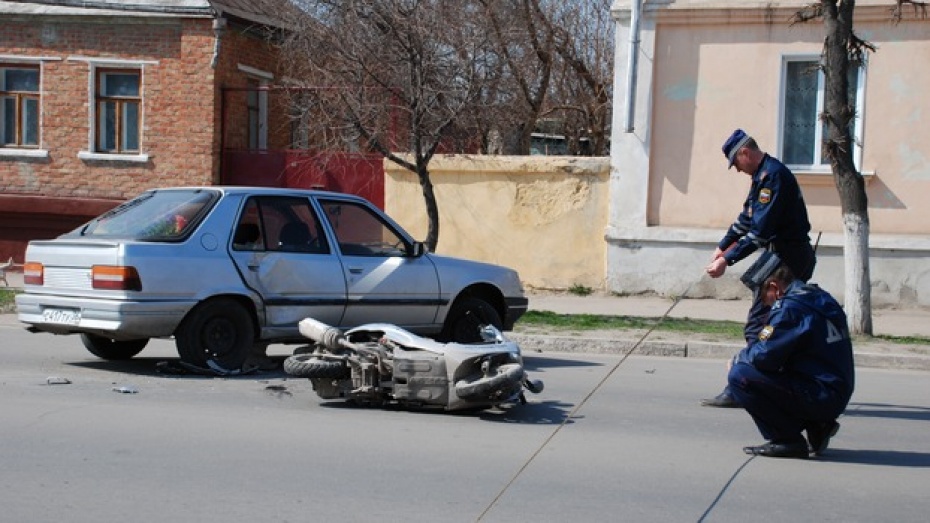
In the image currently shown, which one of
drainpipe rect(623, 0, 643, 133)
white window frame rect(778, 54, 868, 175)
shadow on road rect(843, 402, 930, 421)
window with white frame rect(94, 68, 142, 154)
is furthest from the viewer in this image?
window with white frame rect(94, 68, 142, 154)

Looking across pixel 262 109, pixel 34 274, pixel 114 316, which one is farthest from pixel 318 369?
pixel 262 109

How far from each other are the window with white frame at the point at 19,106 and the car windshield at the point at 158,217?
1175cm

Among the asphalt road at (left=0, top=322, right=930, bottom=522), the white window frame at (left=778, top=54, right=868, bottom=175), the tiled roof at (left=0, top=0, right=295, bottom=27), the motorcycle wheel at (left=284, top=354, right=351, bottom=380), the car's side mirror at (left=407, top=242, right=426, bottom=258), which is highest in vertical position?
the tiled roof at (left=0, top=0, right=295, bottom=27)

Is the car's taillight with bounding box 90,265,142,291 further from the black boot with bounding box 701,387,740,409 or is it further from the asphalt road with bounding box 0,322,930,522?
the black boot with bounding box 701,387,740,409

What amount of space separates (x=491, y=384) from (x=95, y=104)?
48.6ft

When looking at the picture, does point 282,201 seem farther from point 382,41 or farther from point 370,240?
point 382,41

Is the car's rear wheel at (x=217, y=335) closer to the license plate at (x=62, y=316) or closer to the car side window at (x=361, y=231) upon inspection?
the license plate at (x=62, y=316)

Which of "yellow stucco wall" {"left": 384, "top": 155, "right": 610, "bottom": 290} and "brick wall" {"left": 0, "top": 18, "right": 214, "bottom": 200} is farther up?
"brick wall" {"left": 0, "top": 18, "right": 214, "bottom": 200}

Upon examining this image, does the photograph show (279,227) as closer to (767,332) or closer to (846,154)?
(767,332)

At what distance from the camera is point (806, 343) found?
6.89 metres

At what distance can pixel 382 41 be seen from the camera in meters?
16.2

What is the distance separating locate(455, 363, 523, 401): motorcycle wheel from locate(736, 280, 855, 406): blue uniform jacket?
5.27ft

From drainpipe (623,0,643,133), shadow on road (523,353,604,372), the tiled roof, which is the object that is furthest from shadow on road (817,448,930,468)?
the tiled roof

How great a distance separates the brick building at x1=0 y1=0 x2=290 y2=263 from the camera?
20.1 meters
